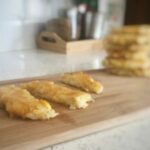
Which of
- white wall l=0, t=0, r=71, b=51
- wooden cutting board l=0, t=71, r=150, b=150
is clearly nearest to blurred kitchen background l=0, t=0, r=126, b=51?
white wall l=0, t=0, r=71, b=51

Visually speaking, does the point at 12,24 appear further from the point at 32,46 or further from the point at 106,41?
the point at 106,41

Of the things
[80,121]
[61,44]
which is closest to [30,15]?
[61,44]

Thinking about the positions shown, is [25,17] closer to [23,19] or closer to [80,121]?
[23,19]

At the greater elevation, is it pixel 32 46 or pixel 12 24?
pixel 12 24

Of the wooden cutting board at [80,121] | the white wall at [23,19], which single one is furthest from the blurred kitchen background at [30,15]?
the wooden cutting board at [80,121]

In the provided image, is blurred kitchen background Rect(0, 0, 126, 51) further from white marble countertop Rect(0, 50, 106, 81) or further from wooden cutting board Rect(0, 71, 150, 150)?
wooden cutting board Rect(0, 71, 150, 150)

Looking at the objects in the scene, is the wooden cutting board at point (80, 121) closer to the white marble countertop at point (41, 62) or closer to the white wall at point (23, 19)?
the white marble countertop at point (41, 62)

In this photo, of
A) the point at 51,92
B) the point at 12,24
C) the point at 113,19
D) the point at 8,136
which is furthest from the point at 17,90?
the point at 113,19
